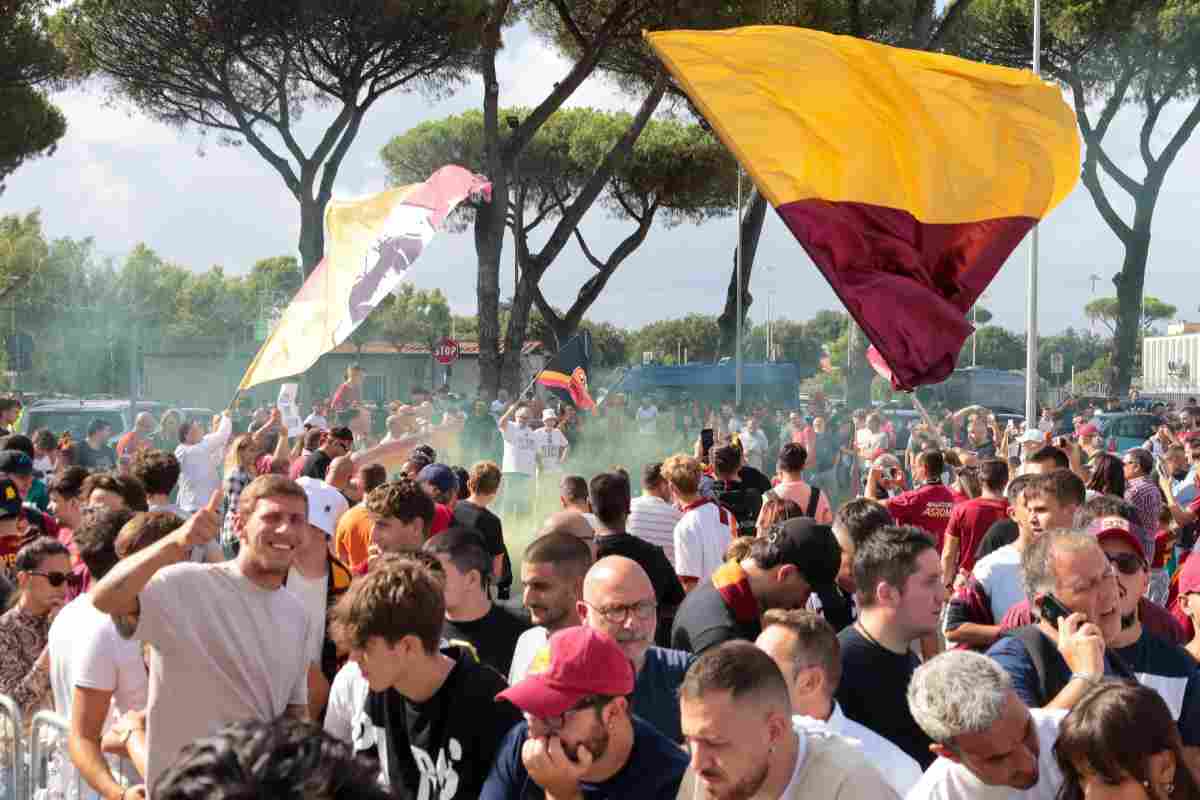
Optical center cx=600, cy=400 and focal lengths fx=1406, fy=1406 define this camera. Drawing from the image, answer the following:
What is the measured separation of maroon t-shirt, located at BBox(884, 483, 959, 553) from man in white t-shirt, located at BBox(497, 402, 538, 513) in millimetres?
7010

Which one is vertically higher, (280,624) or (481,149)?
(481,149)

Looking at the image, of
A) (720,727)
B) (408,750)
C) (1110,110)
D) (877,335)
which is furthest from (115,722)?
(1110,110)

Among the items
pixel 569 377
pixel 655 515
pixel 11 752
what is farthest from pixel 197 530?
pixel 569 377

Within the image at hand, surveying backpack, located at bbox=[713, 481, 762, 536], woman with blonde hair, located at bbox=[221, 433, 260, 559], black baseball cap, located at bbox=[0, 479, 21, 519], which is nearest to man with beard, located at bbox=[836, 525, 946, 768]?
black baseball cap, located at bbox=[0, 479, 21, 519]

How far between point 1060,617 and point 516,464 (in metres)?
11.3

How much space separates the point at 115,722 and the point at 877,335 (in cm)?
420

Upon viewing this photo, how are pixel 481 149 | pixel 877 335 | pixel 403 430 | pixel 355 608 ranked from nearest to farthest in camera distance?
pixel 355 608 → pixel 877 335 → pixel 403 430 → pixel 481 149

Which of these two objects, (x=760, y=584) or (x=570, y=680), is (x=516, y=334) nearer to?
(x=760, y=584)

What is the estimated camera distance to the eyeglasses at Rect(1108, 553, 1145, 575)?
4.41 m

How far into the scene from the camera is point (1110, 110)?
31.6 m

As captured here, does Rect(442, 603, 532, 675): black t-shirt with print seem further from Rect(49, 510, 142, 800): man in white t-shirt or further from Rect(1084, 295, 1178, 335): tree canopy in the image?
Rect(1084, 295, 1178, 335): tree canopy

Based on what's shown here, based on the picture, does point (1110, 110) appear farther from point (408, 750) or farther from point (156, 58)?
point (408, 750)

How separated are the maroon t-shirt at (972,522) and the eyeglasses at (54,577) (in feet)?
14.3

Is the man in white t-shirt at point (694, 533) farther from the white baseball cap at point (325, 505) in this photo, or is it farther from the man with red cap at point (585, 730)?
the man with red cap at point (585, 730)
